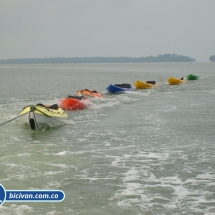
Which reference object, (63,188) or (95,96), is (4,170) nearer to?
(63,188)

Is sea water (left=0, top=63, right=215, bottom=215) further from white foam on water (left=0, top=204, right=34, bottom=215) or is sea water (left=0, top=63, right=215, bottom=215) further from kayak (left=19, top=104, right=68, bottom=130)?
kayak (left=19, top=104, right=68, bottom=130)

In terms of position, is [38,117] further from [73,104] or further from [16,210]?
[16,210]

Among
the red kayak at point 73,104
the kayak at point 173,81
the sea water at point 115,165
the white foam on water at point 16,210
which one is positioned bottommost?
the white foam on water at point 16,210

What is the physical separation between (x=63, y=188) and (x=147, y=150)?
15.2 ft

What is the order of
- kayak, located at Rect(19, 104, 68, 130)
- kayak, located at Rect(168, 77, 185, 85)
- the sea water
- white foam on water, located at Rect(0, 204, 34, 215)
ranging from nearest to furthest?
white foam on water, located at Rect(0, 204, 34, 215) < the sea water < kayak, located at Rect(19, 104, 68, 130) < kayak, located at Rect(168, 77, 185, 85)

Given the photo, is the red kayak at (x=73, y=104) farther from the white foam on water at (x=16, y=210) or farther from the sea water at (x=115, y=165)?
the white foam on water at (x=16, y=210)

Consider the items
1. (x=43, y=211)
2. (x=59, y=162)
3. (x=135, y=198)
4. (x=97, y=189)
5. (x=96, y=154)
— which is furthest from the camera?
(x=96, y=154)

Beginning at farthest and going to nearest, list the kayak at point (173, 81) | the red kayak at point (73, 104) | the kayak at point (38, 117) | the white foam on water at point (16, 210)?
1. the kayak at point (173, 81)
2. the red kayak at point (73, 104)
3. the kayak at point (38, 117)
4. the white foam on water at point (16, 210)

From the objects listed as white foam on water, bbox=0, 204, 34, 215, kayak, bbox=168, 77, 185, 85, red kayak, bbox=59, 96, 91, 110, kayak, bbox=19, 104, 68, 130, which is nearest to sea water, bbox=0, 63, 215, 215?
white foam on water, bbox=0, 204, 34, 215

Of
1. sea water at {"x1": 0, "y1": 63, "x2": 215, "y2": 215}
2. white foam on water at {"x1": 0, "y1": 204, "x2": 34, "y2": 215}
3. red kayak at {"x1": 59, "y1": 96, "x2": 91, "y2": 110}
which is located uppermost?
red kayak at {"x1": 59, "y1": 96, "x2": 91, "y2": 110}

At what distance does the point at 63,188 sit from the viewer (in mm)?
9078

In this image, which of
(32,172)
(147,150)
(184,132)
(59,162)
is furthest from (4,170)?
(184,132)

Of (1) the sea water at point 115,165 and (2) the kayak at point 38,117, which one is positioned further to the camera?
(2) the kayak at point 38,117

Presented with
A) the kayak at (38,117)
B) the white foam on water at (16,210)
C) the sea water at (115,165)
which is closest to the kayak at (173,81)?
the sea water at (115,165)
